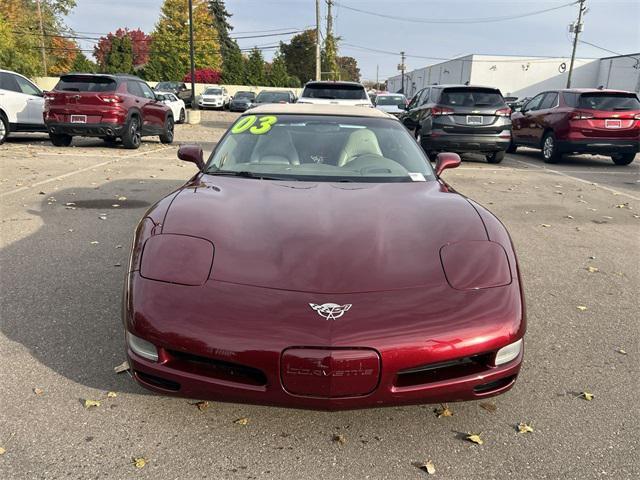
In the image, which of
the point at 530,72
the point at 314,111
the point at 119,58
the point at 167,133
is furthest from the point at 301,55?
the point at 314,111

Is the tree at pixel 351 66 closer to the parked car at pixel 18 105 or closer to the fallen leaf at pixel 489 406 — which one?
the parked car at pixel 18 105

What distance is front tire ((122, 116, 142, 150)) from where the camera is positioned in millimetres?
11430

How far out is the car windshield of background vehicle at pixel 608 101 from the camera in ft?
36.0

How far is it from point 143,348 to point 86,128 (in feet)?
33.4

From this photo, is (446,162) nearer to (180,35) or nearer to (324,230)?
(324,230)

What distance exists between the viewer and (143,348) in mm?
2127

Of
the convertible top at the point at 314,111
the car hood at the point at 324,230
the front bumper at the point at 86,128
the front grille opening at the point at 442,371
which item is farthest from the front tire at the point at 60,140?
the front grille opening at the point at 442,371

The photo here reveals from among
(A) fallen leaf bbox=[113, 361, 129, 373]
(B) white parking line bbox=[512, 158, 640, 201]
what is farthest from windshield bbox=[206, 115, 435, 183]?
(B) white parking line bbox=[512, 158, 640, 201]

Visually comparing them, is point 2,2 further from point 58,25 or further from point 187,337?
point 187,337

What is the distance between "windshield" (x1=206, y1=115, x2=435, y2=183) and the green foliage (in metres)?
54.4

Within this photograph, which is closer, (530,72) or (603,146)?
(603,146)

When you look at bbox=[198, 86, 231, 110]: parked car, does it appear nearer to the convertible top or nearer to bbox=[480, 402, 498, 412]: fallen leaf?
the convertible top

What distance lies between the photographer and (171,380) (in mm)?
2080

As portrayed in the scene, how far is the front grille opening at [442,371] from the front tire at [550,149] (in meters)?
10.9
